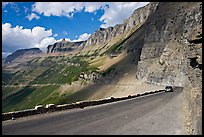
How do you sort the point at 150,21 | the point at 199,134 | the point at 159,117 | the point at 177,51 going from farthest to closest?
the point at 150,21
the point at 177,51
the point at 159,117
the point at 199,134

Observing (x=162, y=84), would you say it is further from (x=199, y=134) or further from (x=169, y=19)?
(x=199, y=134)

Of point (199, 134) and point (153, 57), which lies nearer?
point (199, 134)

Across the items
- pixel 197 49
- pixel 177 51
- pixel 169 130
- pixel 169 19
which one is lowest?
pixel 169 130

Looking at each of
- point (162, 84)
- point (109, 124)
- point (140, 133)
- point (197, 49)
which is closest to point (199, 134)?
point (197, 49)

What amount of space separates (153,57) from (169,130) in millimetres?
93478

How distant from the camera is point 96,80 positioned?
149m

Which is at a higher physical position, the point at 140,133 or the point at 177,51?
the point at 177,51

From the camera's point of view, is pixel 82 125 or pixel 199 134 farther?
pixel 82 125

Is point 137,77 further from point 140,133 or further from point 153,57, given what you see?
point 140,133

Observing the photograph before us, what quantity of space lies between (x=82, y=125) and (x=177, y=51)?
7559cm

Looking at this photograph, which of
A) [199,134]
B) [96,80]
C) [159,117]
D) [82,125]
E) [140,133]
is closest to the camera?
[199,134]

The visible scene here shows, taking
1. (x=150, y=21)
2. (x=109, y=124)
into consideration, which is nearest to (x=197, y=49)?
(x=109, y=124)

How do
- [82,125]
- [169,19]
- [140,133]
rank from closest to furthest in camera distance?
[140,133] < [82,125] < [169,19]

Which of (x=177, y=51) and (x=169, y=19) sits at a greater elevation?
(x=169, y=19)
